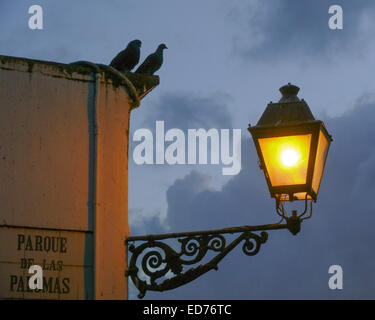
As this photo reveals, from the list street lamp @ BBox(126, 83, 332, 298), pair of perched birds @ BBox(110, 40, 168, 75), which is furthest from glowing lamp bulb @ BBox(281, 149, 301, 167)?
pair of perched birds @ BBox(110, 40, 168, 75)

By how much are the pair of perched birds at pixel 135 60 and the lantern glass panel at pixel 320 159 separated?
2493mm

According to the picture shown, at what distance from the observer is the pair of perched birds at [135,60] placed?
916cm

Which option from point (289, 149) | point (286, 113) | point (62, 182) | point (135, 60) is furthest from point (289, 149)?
point (135, 60)

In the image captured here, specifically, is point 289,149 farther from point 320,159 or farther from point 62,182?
point 62,182

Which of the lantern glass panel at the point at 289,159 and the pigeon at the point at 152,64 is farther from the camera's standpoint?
the pigeon at the point at 152,64

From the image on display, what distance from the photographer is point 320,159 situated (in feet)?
24.2

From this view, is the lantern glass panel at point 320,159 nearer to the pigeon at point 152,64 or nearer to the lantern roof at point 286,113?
the lantern roof at point 286,113

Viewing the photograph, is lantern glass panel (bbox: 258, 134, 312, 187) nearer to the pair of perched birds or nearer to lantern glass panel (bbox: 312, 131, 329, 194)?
lantern glass panel (bbox: 312, 131, 329, 194)

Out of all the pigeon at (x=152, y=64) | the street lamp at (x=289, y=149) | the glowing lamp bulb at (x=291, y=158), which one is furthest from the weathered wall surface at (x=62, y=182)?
the glowing lamp bulb at (x=291, y=158)

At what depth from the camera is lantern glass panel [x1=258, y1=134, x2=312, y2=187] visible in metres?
7.18
